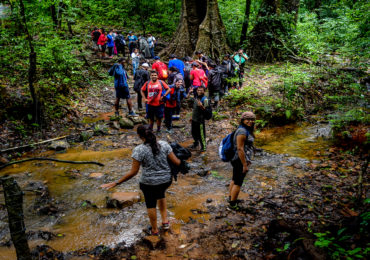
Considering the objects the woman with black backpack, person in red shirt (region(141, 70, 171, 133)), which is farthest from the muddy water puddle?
person in red shirt (region(141, 70, 171, 133))

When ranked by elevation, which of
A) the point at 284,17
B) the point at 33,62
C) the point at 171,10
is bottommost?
the point at 33,62

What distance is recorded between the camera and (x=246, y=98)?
36.6ft

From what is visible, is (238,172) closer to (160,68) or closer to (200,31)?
(160,68)

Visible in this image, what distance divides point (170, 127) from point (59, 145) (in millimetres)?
3596

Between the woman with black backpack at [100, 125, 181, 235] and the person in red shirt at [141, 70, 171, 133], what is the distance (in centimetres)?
423

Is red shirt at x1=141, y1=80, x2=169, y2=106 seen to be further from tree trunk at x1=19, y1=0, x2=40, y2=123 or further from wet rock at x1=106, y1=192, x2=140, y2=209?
wet rock at x1=106, y1=192, x2=140, y2=209

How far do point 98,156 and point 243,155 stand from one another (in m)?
4.34

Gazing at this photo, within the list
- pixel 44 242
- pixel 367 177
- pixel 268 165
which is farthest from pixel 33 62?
pixel 367 177

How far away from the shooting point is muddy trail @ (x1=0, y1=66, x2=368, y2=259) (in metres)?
3.69

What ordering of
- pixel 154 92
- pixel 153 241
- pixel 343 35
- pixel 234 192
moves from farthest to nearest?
pixel 343 35 → pixel 154 92 → pixel 234 192 → pixel 153 241

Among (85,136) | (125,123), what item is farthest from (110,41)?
(85,136)

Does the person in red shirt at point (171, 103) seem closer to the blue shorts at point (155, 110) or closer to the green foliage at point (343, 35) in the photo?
the blue shorts at point (155, 110)

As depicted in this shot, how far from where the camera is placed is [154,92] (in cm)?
786

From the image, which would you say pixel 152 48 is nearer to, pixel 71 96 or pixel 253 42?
pixel 253 42
